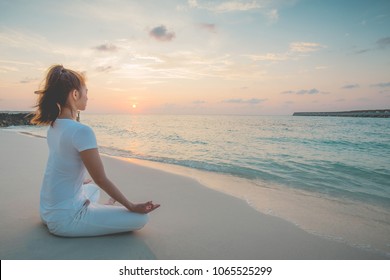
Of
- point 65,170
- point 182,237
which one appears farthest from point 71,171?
point 182,237

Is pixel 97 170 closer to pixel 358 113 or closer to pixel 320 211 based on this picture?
pixel 320 211

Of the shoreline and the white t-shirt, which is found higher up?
the white t-shirt

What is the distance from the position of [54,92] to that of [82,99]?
10.8 inches

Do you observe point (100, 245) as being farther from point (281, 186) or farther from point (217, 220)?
point (281, 186)

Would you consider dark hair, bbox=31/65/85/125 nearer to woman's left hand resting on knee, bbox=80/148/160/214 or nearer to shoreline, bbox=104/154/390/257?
woman's left hand resting on knee, bbox=80/148/160/214

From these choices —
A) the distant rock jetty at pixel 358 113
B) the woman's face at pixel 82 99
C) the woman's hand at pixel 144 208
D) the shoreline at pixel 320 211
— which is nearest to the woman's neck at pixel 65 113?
the woman's face at pixel 82 99

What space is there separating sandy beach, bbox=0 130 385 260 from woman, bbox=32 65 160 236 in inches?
8.3

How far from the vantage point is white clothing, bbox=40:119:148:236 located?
2451mm

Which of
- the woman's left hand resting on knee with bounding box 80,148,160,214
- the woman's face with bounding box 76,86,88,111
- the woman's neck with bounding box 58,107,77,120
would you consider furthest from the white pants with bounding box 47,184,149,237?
the woman's face with bounding box 76,86,88,111

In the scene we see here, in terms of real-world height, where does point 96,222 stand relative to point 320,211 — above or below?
above

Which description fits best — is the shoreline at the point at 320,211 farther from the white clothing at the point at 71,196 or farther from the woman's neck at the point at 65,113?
the woman's neck at the point at 65,113

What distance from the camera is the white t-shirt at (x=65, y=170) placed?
2.43 meters

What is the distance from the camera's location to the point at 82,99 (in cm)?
272
